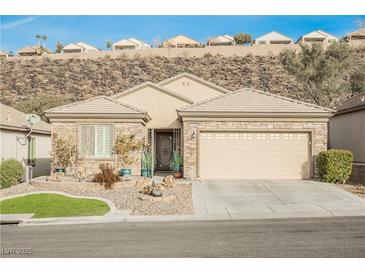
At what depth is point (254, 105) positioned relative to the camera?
2377 centimetres

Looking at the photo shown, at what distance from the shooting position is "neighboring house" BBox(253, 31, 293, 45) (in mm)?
74338

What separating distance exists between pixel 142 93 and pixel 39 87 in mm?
35820

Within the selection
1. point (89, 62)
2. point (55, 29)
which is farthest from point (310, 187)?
point (89, 62)

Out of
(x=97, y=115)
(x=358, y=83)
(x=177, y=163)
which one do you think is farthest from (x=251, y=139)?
(x=358, y=83)

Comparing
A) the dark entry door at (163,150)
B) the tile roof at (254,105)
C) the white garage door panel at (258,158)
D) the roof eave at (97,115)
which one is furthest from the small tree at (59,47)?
the white garage door panel at (258,158)

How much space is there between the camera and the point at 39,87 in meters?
59.6

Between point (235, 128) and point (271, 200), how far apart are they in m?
6.55

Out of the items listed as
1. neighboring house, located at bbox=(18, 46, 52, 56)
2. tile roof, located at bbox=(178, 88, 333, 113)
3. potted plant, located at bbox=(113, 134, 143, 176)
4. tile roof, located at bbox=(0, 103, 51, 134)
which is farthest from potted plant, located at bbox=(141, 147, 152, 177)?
neighboring house, located at bbox=(18, 46, 52, 56)

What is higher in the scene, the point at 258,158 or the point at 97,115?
the point at 97,115

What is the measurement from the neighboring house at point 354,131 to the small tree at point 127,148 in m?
11.1

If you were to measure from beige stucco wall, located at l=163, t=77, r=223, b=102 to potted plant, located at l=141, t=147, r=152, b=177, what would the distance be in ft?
24.7

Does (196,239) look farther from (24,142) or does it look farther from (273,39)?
(273,39)

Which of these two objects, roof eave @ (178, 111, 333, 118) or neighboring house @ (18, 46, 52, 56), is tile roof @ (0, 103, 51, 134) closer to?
roof eave @ (178, 111, 333, 118)

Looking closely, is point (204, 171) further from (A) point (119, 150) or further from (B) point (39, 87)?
(B) point (39, 87)
